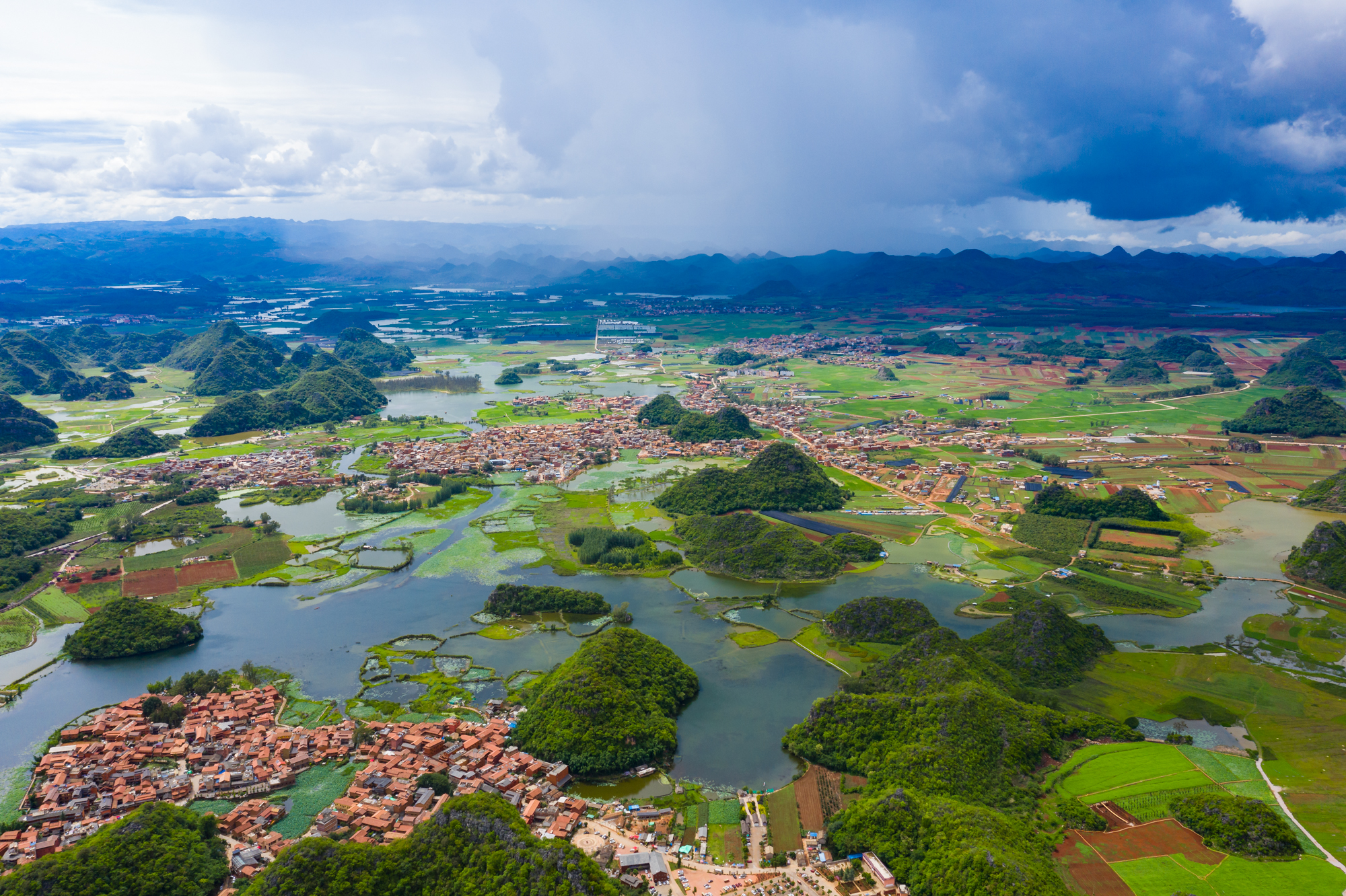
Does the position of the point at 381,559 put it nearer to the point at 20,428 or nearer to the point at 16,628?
the point at 16,628

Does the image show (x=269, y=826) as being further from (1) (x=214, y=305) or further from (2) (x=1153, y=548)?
(1) (x=214, y=305)

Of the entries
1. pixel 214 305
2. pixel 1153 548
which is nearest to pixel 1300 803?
pixel 1153 548

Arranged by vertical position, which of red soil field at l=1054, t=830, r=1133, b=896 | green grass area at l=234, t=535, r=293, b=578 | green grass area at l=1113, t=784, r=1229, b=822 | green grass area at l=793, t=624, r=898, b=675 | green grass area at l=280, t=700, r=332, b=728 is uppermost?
green grass area at l=1113, t=784, r=1229, b=822

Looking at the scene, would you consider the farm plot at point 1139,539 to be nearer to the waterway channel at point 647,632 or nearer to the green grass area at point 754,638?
the waterway channel at point 647,632

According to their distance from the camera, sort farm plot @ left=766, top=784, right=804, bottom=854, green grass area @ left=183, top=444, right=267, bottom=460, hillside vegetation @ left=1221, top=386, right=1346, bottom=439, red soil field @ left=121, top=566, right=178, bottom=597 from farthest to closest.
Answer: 1. hillside vegetation @ left=1221, top=386, right=1346, bottom=439
2. green grass area @ left=183, top=444, right=267, bottom=460
3. red soil field @ left=121, top=566, right=178, bottom=597
4. farm plot @ left=766, top=784, right=804, bottom=854

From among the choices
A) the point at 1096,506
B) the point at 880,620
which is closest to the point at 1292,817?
the point at 880,620

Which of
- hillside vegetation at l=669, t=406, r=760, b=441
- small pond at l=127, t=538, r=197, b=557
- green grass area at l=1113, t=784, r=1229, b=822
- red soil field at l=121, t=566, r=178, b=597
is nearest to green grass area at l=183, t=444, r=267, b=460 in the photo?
small pond at l=127, t=538, r=197, b=557

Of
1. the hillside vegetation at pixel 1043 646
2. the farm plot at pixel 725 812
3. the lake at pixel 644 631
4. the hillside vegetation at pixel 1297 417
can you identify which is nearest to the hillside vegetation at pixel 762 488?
the lake at pixel 644 631

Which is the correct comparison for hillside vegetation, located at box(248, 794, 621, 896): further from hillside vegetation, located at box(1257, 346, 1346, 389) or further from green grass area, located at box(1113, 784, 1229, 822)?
hillside vegetation, located at box(1257, 346, 1346, 389)
